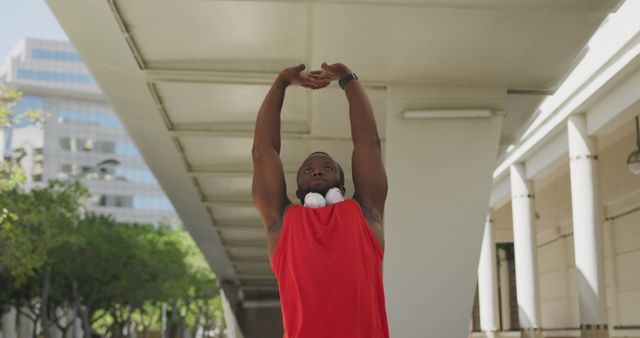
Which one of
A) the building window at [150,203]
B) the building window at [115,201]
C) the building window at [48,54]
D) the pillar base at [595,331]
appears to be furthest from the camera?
the building window at [48,54]

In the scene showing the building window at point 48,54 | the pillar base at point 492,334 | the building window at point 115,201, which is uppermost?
the building window at point 48,54

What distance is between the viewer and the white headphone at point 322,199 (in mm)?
3979

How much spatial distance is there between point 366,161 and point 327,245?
56 centimetres

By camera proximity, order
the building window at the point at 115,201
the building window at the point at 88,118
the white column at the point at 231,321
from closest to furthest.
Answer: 1. the white column at the point at 231,321
2. the building window at the point at 115,201
3. the building window at the point at 88,118

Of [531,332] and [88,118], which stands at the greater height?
[88,118]

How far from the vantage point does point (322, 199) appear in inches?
157

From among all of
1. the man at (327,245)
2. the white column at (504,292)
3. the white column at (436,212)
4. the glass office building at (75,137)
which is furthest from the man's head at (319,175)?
the glass office building at (75,137)

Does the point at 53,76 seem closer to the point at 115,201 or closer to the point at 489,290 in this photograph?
the point at 115,201

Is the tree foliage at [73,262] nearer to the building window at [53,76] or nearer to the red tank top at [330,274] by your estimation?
the red tank top at [330,274]

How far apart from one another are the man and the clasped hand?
1.27ft

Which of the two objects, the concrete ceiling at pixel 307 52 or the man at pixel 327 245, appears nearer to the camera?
the man at pixel 327 245

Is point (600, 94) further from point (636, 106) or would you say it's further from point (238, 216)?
point (238, 216)

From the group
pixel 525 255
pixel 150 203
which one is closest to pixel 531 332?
pixel 525 255

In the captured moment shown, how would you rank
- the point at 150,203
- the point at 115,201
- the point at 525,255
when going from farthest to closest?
1. the point at 150,203
2. the point at 115,201
3. the point at 525,255
